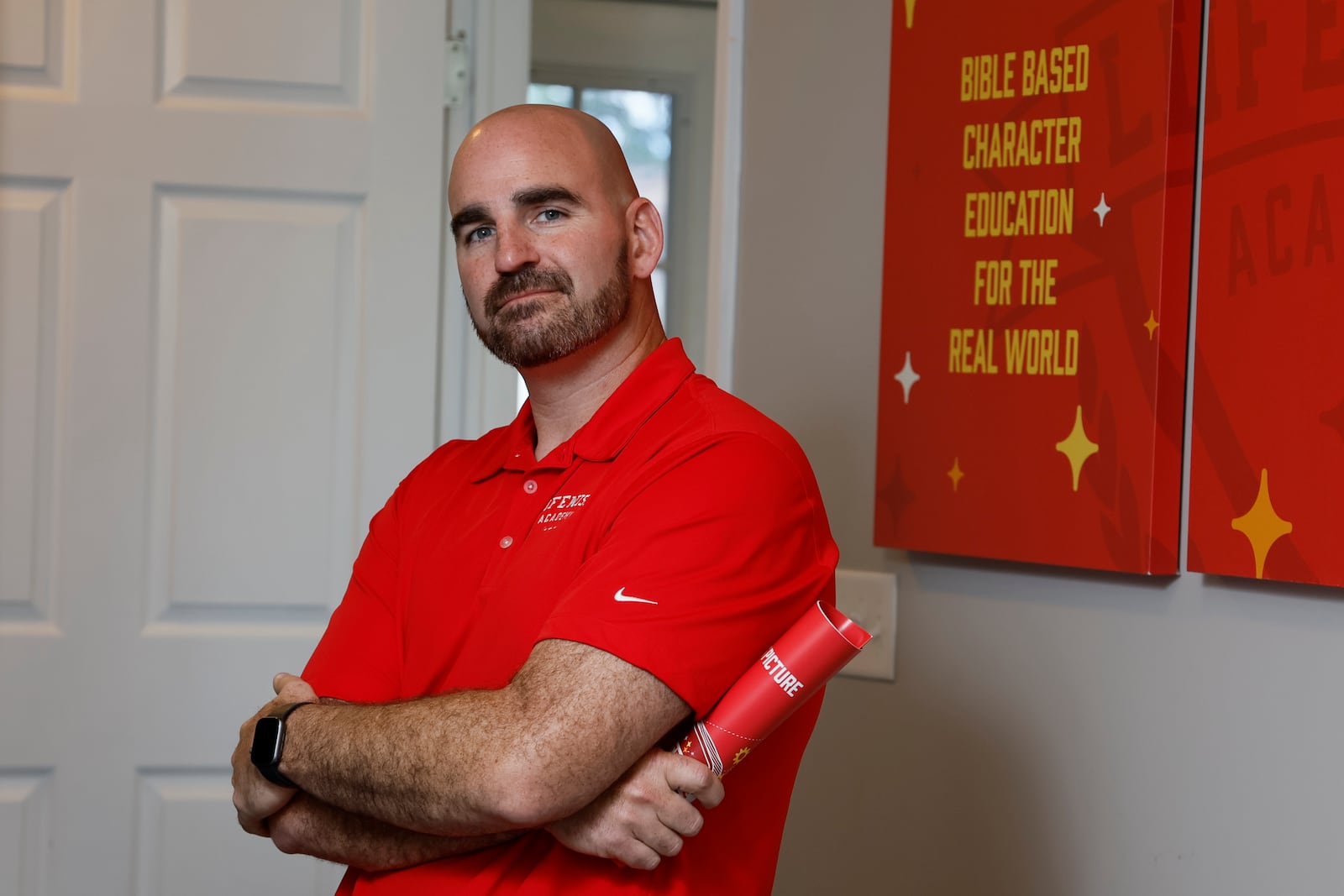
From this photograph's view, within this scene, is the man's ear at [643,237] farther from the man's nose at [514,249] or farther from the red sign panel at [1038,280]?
the red sign panel at [1038,280]

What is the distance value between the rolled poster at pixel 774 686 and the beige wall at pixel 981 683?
0.54 m

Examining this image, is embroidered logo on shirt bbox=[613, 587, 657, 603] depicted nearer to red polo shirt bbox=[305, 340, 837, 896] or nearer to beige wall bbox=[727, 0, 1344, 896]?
red polo shirt bbox=[305, 340, 837, 896]

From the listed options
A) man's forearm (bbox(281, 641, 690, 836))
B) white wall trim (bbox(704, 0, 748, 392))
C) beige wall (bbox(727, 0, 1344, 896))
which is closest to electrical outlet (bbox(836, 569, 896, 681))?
beige wall (bbox(727, 0, 1344, 896))

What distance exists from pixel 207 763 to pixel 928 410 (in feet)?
4.10

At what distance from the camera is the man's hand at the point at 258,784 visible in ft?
3.86

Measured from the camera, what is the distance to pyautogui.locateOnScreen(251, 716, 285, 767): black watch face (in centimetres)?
115

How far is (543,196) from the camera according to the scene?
1.29 meters

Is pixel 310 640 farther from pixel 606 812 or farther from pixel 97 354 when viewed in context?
pixel 606 812

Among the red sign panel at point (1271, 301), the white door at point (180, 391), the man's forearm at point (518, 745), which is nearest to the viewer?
the man's forearm at point (518, 745)

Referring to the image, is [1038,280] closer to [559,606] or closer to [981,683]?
[981,683]

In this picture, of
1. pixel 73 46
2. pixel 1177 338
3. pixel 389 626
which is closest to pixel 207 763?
pixel 389 626

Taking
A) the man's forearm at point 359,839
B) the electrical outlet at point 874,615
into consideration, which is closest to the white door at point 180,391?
the electrical outlet at point 874,615

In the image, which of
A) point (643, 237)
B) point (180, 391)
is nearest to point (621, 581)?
point (643, 237)

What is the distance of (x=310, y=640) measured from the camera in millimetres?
2086
